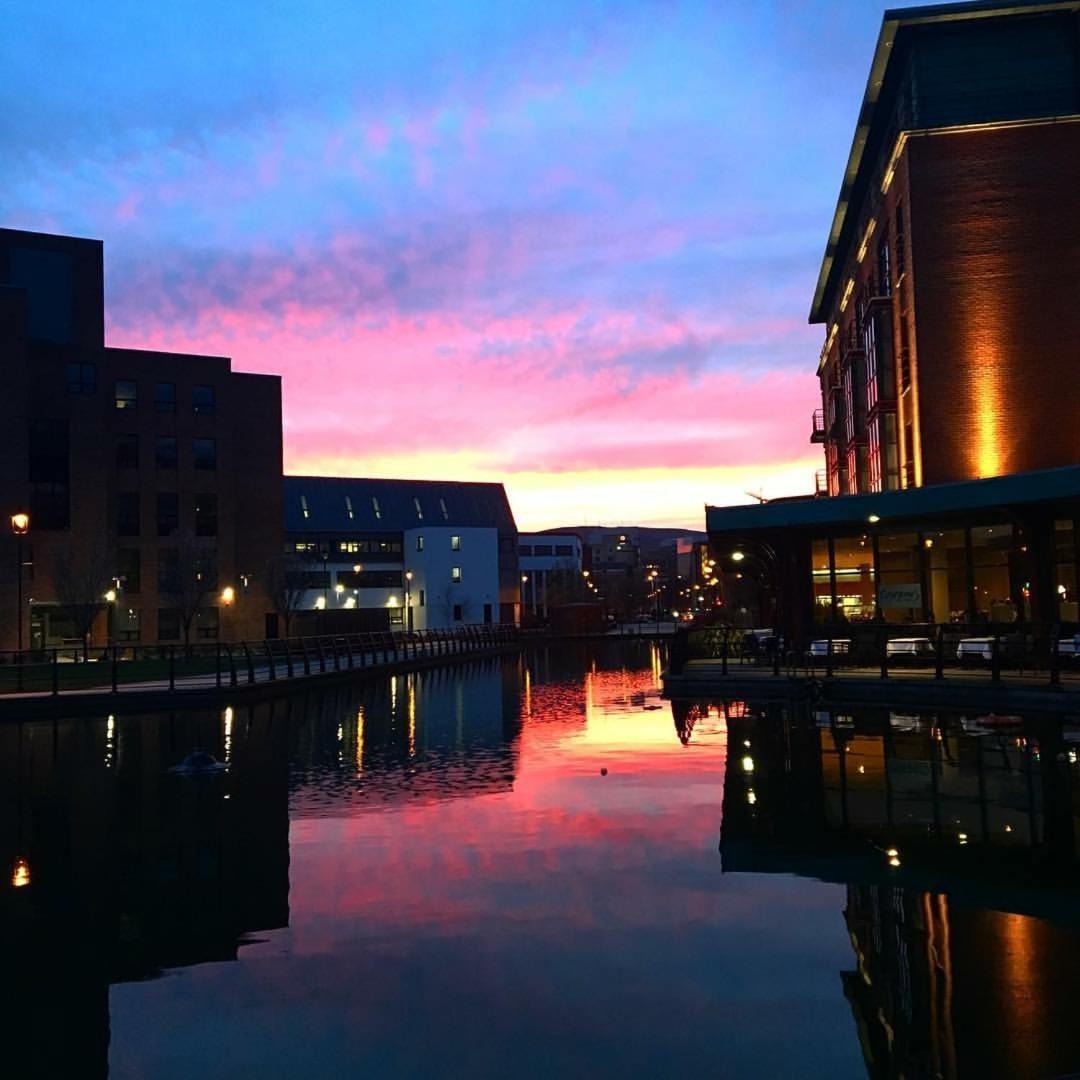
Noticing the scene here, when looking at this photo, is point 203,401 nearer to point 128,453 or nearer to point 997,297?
point 128,453

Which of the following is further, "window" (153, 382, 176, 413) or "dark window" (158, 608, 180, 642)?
"window" (153, 382, 176, 413)

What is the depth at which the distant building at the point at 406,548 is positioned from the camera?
108188 millimetres

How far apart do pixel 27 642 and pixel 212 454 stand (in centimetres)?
1766

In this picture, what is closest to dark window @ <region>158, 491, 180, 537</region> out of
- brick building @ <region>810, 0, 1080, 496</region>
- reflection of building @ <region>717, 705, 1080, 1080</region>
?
brick building @ <region>810, 0, 1080, 496</region>

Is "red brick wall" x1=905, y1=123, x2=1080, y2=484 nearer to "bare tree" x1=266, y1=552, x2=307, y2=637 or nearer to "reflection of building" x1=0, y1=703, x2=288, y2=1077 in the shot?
"reflection of building" x1=0, y1=703, x2=288, y2=1077

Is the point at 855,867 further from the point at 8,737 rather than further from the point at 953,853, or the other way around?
the point at 8,737

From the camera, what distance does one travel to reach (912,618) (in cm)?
3909

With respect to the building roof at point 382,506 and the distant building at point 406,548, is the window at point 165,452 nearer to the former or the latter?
the distant building at point 406,548

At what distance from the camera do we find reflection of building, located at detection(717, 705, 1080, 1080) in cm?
691

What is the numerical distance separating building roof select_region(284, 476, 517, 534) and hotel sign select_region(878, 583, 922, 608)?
79560mm

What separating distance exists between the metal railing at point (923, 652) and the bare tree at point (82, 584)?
3244cm

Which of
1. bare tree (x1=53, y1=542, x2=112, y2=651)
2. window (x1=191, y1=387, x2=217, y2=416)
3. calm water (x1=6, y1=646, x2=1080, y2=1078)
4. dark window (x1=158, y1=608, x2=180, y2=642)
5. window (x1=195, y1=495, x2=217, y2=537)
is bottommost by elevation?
calm water (x1=6, y1=646, x2=1080, y2=1078)

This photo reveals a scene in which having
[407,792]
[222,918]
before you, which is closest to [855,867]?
[222,918]

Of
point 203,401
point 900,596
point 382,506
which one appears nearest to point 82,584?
point 203,401
